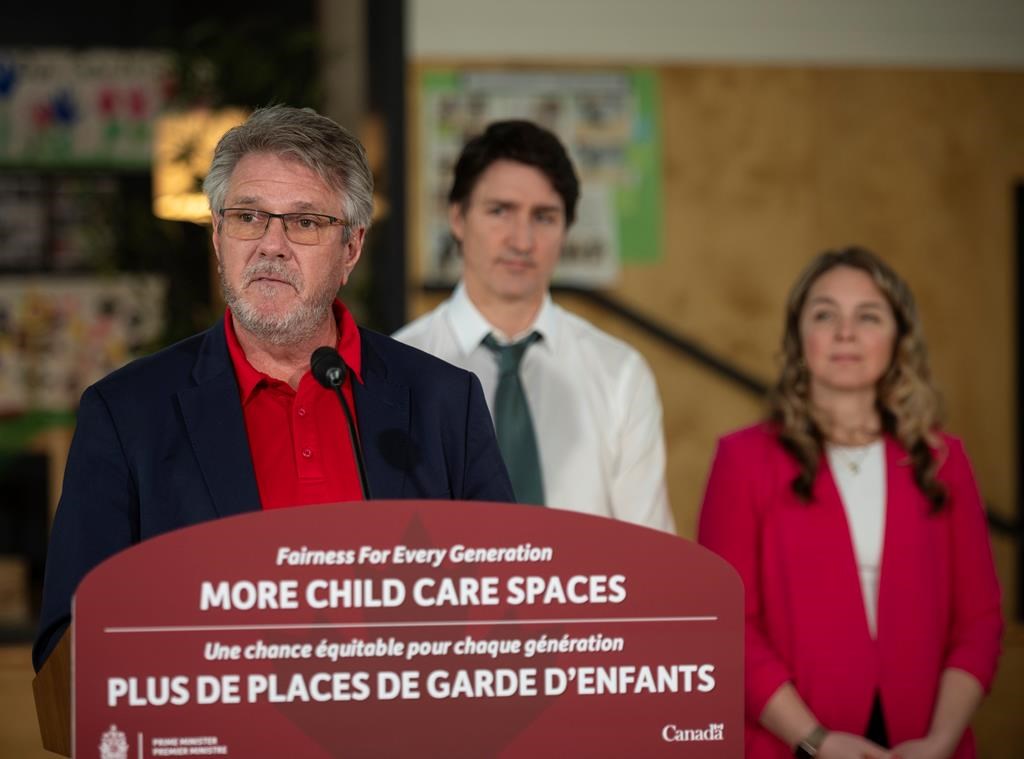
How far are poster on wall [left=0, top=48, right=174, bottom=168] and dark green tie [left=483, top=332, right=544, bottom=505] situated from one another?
4383 millimetres

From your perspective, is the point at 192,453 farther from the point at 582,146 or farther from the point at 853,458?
the point at 582,146

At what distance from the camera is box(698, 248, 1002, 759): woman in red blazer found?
252cm

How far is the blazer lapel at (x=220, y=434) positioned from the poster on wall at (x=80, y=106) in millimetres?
5075

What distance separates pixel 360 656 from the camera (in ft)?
4.37

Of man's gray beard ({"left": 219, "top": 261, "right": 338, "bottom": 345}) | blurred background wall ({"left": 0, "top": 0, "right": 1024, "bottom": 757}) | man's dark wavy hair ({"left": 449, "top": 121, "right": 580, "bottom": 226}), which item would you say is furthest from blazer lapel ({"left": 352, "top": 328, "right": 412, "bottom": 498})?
Answer: blurred background wall ({"left": 0, "top": 0, "right": 1024, "bottom": 757})

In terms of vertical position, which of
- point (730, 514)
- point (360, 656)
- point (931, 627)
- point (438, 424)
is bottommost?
point (931, 627)

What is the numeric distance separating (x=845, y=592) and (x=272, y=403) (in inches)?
50.8

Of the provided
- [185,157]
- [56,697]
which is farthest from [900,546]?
[185,157]

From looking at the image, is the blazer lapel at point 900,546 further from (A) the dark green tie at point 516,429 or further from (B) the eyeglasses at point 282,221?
(B) the eyeglasses at point 282,221

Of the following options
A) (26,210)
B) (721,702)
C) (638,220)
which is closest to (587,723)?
(721,702)

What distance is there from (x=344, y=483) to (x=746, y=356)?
3.24 m

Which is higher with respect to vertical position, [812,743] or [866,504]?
[866,504]

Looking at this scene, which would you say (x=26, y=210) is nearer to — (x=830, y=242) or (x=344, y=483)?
(x=830, y=242)

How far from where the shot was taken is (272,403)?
1.78 m
